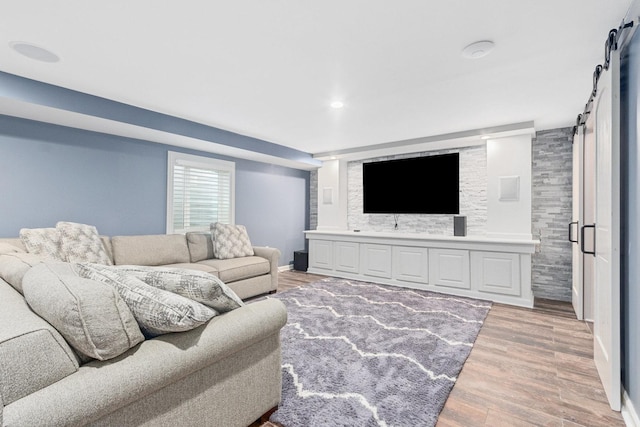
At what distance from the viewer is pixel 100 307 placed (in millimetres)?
1087

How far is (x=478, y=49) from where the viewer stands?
2.18 meters

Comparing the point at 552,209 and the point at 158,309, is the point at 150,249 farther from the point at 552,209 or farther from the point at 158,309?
the point at 552,209

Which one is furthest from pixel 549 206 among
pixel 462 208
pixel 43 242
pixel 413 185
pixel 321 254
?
pixel 43 242

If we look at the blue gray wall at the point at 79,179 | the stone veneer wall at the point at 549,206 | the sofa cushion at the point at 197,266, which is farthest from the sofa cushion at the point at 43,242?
the stone veneer wall at the point at 549,206

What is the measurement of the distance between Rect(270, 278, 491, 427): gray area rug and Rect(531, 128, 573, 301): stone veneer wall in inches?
41.9

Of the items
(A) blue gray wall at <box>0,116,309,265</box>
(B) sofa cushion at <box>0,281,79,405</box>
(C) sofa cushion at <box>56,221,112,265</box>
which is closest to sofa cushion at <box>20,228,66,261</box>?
(C) sofa cushion at <box>56,221,112,265</box>

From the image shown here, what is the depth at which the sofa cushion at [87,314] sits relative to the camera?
3.38 ft

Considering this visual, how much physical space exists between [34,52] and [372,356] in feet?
11.2

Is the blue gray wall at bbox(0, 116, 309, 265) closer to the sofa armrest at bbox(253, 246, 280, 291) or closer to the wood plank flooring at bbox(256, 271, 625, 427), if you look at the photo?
the sofa armrest at bbox(253, 246, 280, 291)

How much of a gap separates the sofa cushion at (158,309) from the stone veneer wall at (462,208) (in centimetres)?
441

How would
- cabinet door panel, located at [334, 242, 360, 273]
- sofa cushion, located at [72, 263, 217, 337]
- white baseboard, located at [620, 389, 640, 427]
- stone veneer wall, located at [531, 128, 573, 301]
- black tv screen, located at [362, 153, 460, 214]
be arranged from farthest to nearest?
cabinet door panel, located at [334, 242, 360, 273] → black tv screen, located at [362, 153, 460, 214] → stone veneer wall, located at [531, 128, 573, 301] → white baseboard, located at [620, 389, 640, 427] → sofa cushion, located at [72, 263, 217, 337]

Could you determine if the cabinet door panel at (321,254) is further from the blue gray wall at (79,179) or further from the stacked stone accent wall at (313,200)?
the blue gray wall at (79,179)

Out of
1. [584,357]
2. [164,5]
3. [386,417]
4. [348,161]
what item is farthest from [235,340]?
[348,161]

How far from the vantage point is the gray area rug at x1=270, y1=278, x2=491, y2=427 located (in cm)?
175
